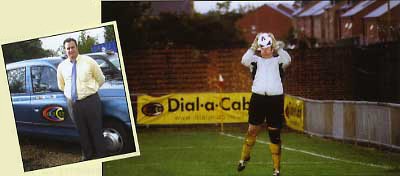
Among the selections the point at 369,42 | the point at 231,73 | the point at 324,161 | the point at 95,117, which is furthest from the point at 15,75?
the point at 231,73

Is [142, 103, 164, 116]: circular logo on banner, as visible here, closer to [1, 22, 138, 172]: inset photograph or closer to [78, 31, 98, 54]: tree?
[1, 22, 138, 172]: inset photograph

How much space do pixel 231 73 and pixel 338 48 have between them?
1753mm

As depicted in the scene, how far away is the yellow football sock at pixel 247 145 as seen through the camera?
22.5ft

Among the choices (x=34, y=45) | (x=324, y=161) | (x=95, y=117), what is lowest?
(x=324, y=161)

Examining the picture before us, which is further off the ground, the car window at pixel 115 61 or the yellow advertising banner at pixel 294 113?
the car window at pixel 115 61

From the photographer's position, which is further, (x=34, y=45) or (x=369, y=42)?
(x=369, y=42)

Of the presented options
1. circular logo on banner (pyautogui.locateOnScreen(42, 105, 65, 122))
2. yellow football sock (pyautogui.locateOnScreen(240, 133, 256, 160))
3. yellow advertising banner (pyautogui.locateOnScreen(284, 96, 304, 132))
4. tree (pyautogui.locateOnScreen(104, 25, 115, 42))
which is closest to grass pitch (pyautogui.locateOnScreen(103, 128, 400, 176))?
yellow football sock (pyautogui.locateOnScreen(240, 133, 256, 160))

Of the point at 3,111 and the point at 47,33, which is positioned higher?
the point at 47,33

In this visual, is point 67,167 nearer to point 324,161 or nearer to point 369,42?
point 324,161

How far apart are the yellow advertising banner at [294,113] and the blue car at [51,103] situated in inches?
93.2

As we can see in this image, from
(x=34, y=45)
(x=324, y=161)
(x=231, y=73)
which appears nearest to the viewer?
(x=34, y=45)

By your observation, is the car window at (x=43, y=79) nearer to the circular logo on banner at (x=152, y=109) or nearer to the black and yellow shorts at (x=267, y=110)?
the black and yellow shorts at (x=267, y=110)

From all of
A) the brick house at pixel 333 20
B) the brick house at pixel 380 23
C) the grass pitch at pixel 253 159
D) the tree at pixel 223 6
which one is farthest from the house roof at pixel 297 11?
the grass pitch at pixel 253 159

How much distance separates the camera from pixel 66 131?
20.3ft
